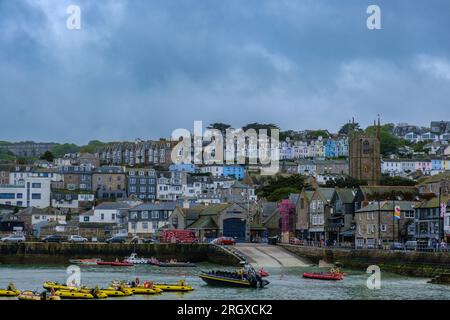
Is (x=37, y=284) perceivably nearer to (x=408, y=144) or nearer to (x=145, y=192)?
(x=145, y=192)

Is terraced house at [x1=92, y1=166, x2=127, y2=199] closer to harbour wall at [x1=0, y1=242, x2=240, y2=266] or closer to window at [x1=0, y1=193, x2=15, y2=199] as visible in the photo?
window at [x1=0, y1=193, x2=15, y2=199]

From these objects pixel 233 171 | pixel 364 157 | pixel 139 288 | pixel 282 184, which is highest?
pixel 364 157

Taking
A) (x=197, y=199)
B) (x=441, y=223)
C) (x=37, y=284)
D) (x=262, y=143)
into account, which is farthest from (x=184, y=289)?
(x=262, y=143)

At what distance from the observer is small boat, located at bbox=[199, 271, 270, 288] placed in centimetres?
4172

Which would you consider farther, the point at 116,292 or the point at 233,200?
the point at 233,200

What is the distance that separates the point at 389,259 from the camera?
172 feet

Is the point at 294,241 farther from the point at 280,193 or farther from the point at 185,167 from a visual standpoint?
the point at 185,167

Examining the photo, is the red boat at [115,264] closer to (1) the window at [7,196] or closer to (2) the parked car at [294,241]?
(2) the parked car at [294,241]

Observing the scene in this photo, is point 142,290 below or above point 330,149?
below

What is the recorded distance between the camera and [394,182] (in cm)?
10762

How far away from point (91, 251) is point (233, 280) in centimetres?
2804

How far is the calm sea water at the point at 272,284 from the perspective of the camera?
37219mm

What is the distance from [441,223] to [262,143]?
338ft

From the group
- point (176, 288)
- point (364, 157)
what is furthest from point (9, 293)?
point (364, 157)
